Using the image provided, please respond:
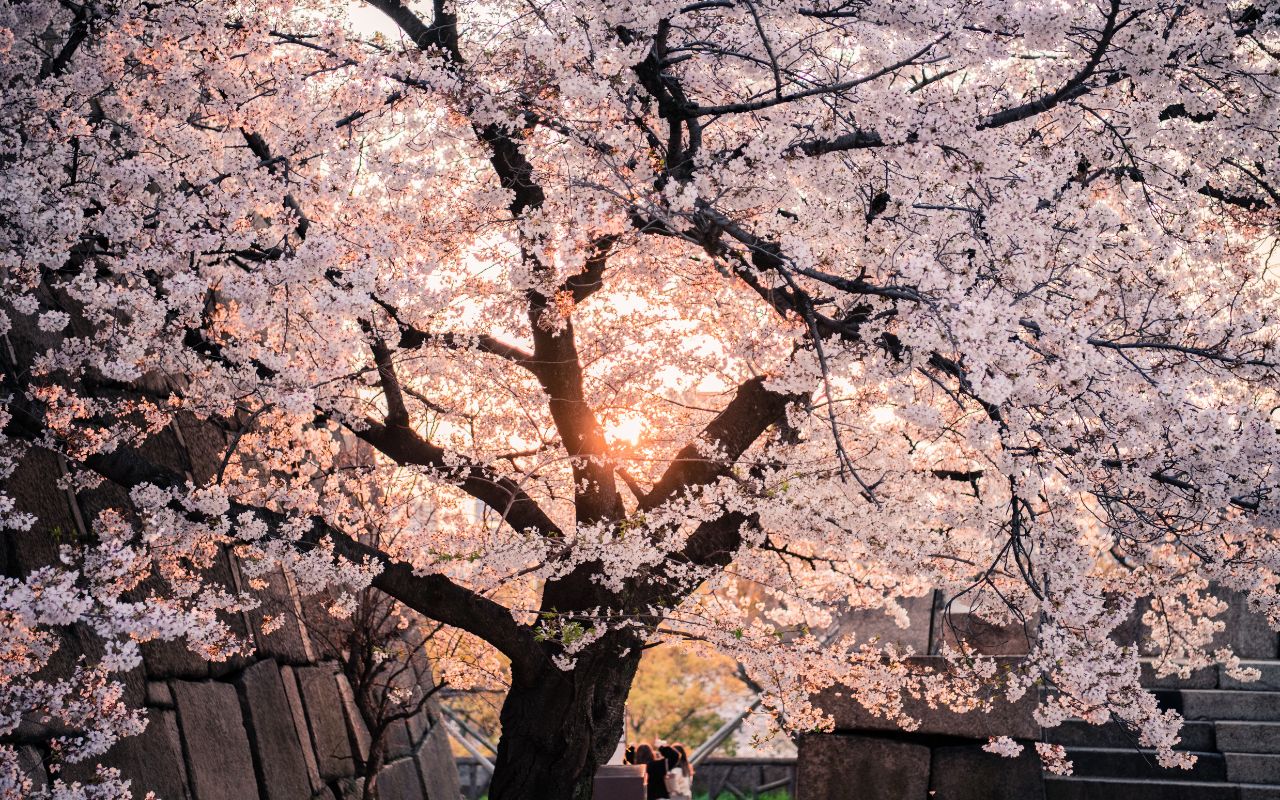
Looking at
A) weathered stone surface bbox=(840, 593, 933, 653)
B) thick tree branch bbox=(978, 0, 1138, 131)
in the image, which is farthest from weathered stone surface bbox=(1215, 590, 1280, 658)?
thick tree branch bbox=(978, 0, 1138, 131)

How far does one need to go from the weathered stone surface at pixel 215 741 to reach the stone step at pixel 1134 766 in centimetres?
676

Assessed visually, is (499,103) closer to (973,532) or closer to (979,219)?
(979,219)

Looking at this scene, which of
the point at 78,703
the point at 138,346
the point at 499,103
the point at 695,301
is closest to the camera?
the point at 78,703

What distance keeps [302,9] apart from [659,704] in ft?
61.8

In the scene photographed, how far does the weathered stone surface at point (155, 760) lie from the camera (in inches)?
253

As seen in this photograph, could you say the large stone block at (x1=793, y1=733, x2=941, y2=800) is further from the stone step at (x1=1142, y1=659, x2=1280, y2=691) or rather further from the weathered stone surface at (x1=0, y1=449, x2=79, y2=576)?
the weathered stone surface at (x1=0, y1=449, x2=79, y2=576)

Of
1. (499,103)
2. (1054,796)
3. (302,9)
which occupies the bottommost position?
(1054,796)

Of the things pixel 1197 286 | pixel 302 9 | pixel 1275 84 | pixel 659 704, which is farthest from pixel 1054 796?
pixel 659 704

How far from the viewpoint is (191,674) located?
7520 millimetres

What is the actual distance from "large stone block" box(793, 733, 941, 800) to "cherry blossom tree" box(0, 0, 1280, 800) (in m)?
1.67

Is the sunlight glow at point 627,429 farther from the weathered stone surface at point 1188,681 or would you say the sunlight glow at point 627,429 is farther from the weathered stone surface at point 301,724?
the weathered stone surface at point 1188,681

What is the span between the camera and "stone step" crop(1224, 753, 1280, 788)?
392 inches

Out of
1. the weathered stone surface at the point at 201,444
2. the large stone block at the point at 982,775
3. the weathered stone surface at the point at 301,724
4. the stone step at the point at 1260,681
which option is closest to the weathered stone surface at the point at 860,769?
the large stone block at the point at 982,775

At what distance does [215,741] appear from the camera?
7438 mm
